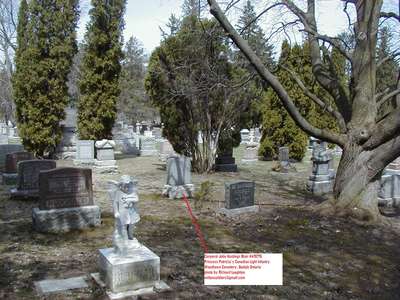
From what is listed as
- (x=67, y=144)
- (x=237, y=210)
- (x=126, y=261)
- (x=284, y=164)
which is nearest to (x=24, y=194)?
(x=237, y=210)

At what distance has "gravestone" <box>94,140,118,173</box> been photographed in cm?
1697

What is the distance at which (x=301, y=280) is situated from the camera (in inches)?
223

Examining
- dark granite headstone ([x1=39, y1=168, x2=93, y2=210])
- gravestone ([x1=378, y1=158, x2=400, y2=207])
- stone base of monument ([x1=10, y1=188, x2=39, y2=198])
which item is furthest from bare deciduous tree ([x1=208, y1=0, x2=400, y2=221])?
stone base of monument ([x1=10, y1=188, x2=39, y2=198])

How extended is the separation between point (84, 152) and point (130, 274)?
14.9m

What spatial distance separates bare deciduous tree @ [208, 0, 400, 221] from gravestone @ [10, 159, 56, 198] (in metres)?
5.55

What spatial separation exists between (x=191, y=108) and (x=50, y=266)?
10.9 meters

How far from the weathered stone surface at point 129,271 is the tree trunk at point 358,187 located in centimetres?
542

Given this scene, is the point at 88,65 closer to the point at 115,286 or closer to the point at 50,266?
the point at 50,266

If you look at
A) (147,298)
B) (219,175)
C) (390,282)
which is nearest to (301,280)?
(390,282)

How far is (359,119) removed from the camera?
9.25 metres

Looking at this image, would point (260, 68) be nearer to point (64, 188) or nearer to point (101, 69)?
point (64, 188)

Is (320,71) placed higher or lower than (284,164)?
higher

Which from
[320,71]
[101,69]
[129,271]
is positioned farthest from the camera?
[101,69]

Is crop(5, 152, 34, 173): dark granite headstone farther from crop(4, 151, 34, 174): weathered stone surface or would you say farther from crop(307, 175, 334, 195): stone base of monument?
crop(307, 175, 334, 195): stone base of monument
